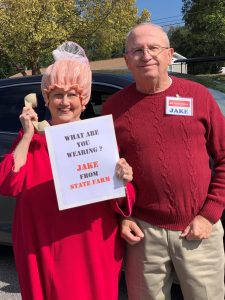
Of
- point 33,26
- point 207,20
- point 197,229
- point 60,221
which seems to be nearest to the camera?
point 60,221

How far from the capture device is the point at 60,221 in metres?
2.00

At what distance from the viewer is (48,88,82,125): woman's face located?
6.45 feet

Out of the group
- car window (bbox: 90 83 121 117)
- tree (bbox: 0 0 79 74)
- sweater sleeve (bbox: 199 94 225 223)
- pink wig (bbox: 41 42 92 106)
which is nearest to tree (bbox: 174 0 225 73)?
tree (bbox: 0 0 79 74)

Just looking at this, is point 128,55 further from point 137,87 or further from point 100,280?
point 100,280

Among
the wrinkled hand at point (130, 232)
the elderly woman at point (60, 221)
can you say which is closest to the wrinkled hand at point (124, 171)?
the elderly woman at point (60, 221)

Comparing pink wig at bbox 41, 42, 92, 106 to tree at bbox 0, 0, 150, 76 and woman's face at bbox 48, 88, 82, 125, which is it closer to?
woman's face at bbox 48, 88, 82, 125

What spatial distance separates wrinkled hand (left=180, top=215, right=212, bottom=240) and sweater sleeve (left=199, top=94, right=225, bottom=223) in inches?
1.0

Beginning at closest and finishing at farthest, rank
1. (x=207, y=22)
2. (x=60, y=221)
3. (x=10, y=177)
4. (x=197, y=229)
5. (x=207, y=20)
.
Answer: (x=10, y=177) → (x=60, y=221) → (x=197, y=229) → (x=207, y=20) → (x=207, y=22)

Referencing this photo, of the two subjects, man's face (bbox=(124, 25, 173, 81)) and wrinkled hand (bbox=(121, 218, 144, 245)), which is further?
wrinkled hand (bbox=(121, 218, 144, 245))

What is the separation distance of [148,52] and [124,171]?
21.5 inches

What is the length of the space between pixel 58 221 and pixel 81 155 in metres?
0.31

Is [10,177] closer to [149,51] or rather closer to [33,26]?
[149,51]

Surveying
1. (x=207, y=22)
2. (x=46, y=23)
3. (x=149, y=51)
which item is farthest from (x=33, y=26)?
(x=149, y=51)

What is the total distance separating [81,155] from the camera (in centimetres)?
197
